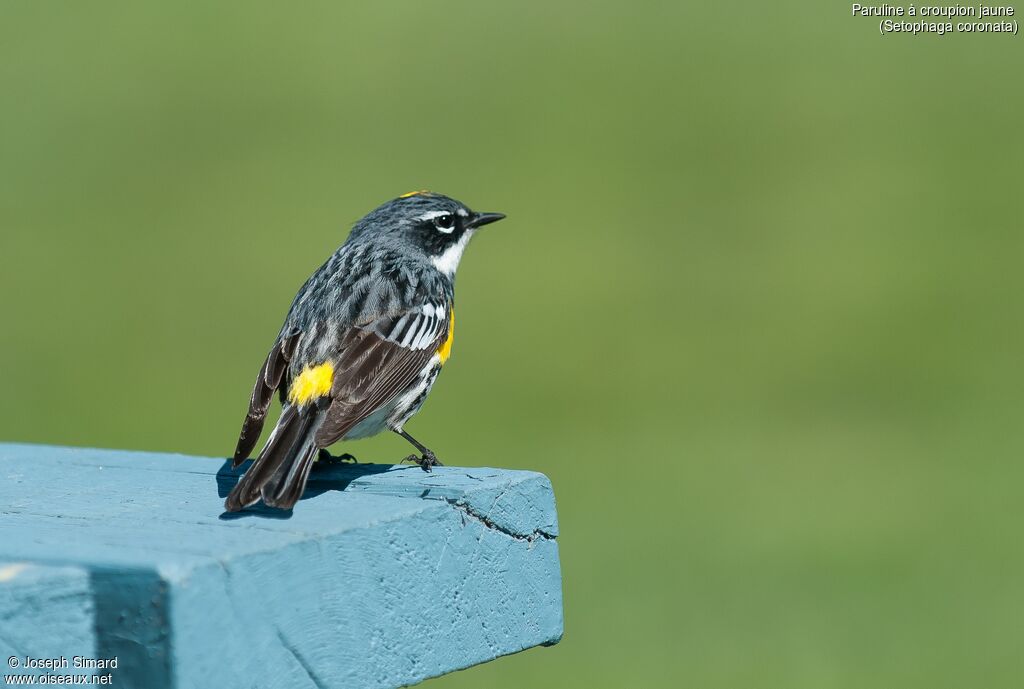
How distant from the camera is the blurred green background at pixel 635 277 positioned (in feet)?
33.8

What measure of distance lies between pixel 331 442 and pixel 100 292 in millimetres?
14586

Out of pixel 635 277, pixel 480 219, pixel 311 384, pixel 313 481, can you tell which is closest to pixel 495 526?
pixel 313 481

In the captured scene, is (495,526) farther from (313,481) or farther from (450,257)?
(450,257)

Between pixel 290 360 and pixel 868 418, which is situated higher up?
pixel 290 360

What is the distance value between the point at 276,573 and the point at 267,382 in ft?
7.23

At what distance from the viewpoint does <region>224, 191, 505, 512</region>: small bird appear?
4.74 meters

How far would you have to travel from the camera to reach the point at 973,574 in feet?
34.5

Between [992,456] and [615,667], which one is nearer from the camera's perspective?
[615,667]

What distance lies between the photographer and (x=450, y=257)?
254 inches

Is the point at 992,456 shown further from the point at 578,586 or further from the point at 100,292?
the point at 100,292

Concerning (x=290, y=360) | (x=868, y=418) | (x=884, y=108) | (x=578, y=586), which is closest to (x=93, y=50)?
(x=884, y=108)

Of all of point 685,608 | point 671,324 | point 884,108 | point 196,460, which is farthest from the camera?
point 884,108

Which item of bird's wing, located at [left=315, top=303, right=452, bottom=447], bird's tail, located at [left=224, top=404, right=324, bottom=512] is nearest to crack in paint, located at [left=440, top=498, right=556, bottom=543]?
bird's tail, located at [left=224, top=404, right=324, bottom=512]

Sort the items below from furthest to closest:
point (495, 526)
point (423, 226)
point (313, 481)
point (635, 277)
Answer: point (635, 277) → point (423, 226) → point (313, 481) → point (495, 526)
